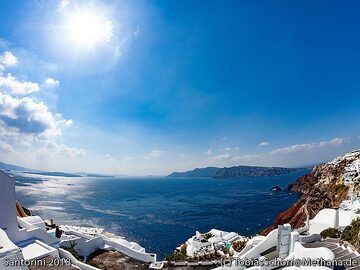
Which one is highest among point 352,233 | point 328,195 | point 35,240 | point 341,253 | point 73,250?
point 352,233

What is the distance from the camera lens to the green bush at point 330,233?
609 inches

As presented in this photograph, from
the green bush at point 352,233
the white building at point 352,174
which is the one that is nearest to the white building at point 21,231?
the green bush at point 352,233

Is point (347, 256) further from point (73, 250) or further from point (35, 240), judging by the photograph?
point (35, 240)

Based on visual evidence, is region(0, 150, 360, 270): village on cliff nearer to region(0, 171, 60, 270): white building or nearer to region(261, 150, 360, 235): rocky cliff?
region(0, 171, 60, 270): white building

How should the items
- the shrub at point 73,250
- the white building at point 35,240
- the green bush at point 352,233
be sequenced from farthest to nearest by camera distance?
the shrub at point 73,250 → the white building at point 35,240 → the green bush at point 352,233

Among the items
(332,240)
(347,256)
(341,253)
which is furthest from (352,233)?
(347,256)

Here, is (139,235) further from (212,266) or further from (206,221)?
(212,266)

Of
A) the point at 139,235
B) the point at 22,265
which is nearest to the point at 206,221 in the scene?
the point at 139,235

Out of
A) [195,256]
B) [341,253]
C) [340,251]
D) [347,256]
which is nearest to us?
[347,256]

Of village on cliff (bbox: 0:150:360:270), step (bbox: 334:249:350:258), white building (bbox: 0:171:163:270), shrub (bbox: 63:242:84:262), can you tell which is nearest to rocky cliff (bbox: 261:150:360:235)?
village on cliff (bbox: 0:150:360:270)

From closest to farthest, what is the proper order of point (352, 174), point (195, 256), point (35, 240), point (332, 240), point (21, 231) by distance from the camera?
1. point (332, 240)
2. point (35, 240)
3. point (21, 231)
4. point (195, 256)
5. point (352, 174)

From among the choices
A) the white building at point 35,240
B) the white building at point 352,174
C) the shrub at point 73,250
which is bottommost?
the shrub at point 73,250

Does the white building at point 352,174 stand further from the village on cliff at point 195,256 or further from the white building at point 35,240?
the white building at point 35,240

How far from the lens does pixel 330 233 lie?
15.7 metres
